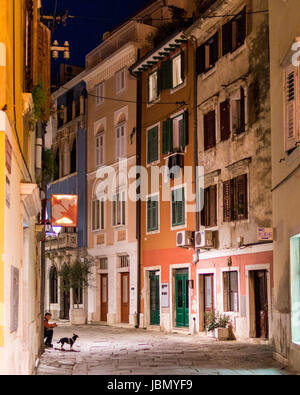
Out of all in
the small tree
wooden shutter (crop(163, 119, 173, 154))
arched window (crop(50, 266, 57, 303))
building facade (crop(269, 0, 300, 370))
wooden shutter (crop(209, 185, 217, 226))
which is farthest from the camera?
arched window (crop(50, 266, 57, 303))

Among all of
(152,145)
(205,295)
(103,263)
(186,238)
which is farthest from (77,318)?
(186,238)

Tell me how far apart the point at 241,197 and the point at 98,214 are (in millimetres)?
13059

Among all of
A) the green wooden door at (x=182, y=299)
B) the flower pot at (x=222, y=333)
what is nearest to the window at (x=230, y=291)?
the flower pot at (x=222, y=333)

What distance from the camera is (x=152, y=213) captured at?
28.2 meters

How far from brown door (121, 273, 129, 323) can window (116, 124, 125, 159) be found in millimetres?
5738

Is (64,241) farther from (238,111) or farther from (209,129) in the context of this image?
(238,111)

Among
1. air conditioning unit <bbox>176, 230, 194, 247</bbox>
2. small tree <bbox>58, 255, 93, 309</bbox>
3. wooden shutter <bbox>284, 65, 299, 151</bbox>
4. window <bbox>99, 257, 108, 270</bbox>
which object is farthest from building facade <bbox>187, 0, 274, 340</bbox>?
small tree <bbox>58, 255, 93, 309</bbox>

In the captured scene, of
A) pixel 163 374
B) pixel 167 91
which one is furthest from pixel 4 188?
pixel 167 91

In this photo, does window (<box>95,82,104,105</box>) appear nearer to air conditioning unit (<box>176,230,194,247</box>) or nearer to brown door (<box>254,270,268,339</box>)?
air conditioning unit (<box>176,230,194,247</box>)

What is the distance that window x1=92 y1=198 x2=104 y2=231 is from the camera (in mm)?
33000

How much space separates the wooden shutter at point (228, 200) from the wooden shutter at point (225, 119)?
170 cm

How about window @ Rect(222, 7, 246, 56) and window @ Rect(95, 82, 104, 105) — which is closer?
window @ Rect(222, 7, 246, 56)

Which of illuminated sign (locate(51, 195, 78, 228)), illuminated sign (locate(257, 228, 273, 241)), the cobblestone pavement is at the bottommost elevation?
the cobblestone pavement

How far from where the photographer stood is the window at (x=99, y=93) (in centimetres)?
3378
